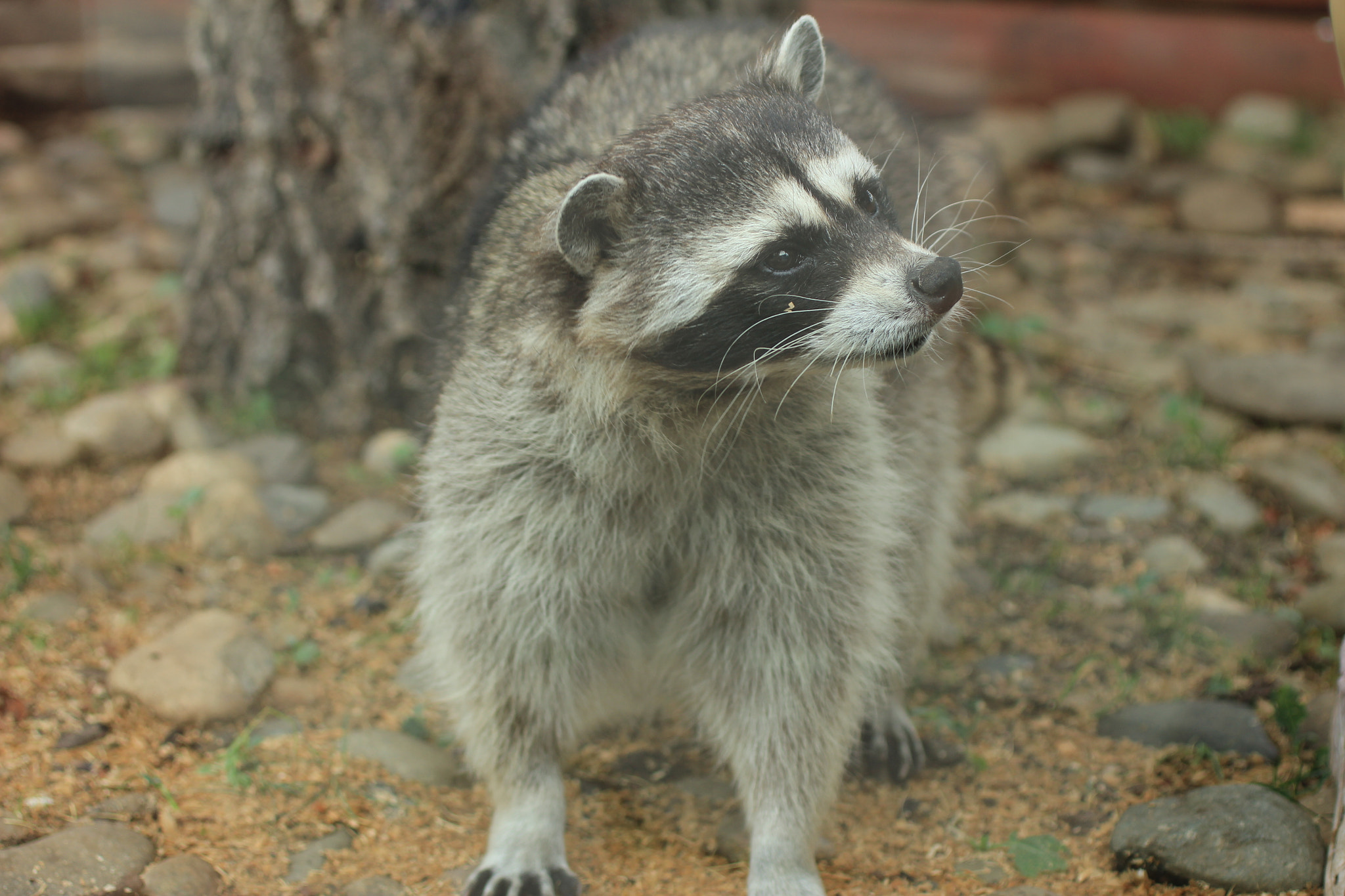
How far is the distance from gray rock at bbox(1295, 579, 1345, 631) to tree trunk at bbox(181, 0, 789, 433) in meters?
2.33

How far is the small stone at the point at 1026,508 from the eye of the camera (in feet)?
12.2

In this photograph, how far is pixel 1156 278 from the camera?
5.16 meters

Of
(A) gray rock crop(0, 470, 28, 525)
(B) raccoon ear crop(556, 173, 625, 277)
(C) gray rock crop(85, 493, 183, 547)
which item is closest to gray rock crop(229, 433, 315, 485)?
(C) gray rock crop(85, 493, 183, 547)

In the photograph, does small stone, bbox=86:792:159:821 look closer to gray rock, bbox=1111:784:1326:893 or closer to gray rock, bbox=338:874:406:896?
gray rock, bbox=338:874:406:896

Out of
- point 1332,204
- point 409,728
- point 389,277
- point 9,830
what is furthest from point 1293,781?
point 1332,204

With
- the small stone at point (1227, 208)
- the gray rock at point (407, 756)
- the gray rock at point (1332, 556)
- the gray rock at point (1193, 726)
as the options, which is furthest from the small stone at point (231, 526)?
the small stone at point (1227, 208)

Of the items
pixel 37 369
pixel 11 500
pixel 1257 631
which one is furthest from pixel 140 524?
pixel 1257 631

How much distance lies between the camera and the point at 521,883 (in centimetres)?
245

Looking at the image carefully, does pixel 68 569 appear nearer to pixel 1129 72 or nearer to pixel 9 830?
pixel 9 830

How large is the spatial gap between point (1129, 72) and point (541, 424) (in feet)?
16.9

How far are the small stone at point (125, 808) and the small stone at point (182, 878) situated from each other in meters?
0.17

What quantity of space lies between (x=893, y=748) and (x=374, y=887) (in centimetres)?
119

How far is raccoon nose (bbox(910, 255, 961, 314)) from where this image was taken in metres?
2.09

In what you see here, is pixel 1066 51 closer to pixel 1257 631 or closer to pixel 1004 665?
pixel 1257 631
